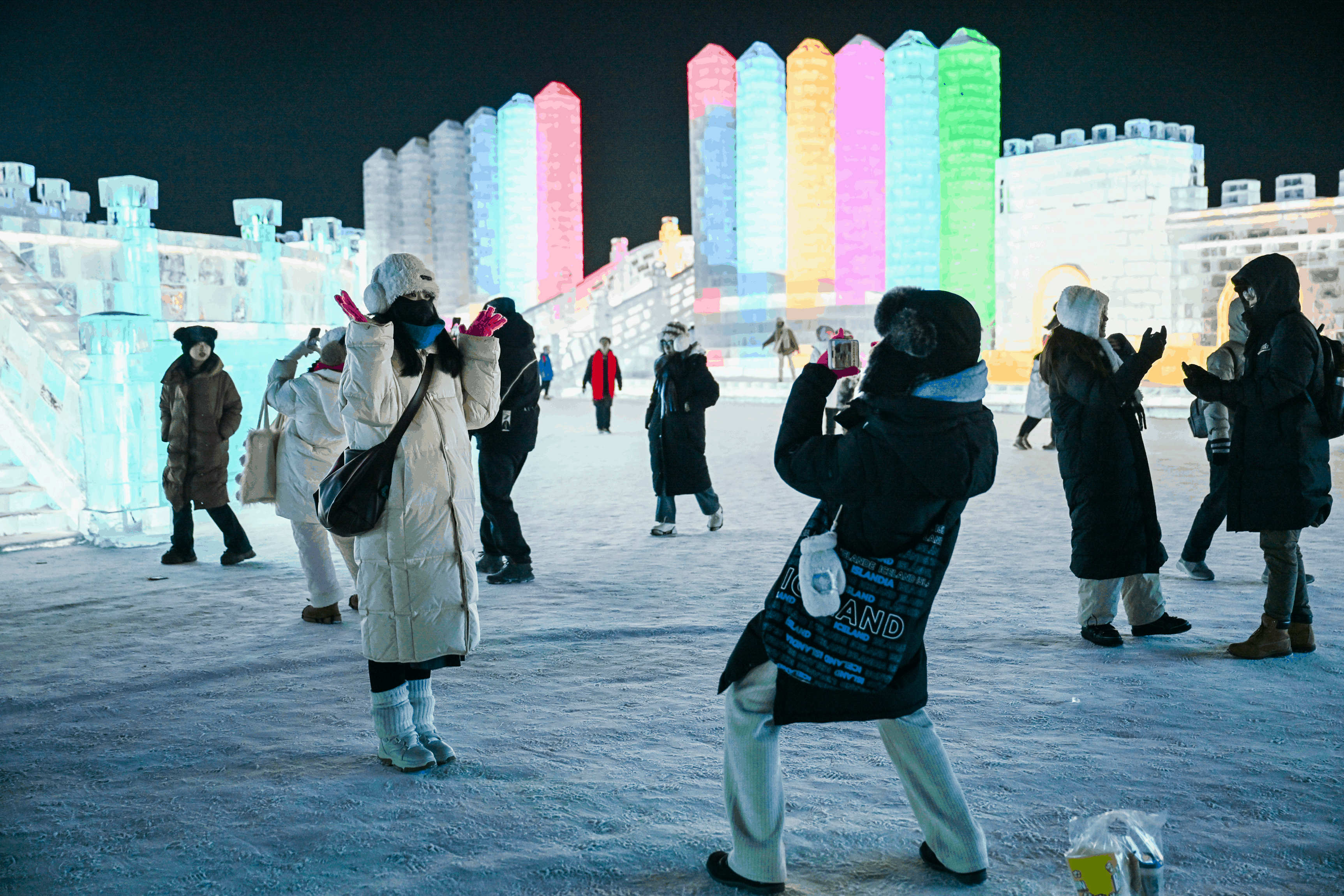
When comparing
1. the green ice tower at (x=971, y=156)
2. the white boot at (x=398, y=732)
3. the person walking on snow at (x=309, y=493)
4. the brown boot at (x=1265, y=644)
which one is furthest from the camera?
the green ice tower at (x=971, y=156)

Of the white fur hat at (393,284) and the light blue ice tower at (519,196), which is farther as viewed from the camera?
the light blue ice tower at (519,196)

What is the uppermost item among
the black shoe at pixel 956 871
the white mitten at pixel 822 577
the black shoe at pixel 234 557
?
the white mitten at pixel 822 577

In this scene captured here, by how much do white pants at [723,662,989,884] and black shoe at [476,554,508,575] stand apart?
3829 mm

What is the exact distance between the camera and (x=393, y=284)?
3119 millimetres

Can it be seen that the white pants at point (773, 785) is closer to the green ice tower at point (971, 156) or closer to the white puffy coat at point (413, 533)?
the white puffy coat at point (413, 533)

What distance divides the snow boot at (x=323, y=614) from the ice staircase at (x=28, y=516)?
3105 mm

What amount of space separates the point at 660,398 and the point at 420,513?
4303 millimetres

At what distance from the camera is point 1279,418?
13.6 ft

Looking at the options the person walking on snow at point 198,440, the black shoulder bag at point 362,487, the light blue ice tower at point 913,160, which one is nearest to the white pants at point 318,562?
the person walking on snow at point 198,440

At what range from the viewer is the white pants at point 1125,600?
4539mm

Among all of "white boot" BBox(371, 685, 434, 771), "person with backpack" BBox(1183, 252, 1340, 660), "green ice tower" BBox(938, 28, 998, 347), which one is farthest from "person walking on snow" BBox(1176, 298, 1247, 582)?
"green ice tower" BBox(938, 28, 998, 347)

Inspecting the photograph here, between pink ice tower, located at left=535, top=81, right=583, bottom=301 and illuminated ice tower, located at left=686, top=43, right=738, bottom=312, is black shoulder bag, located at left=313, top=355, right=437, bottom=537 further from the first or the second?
pink ice tower, located at left=535, top=81, right=583, bottom=301

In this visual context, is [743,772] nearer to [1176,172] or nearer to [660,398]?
[660,398]

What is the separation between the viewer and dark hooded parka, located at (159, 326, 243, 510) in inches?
254
